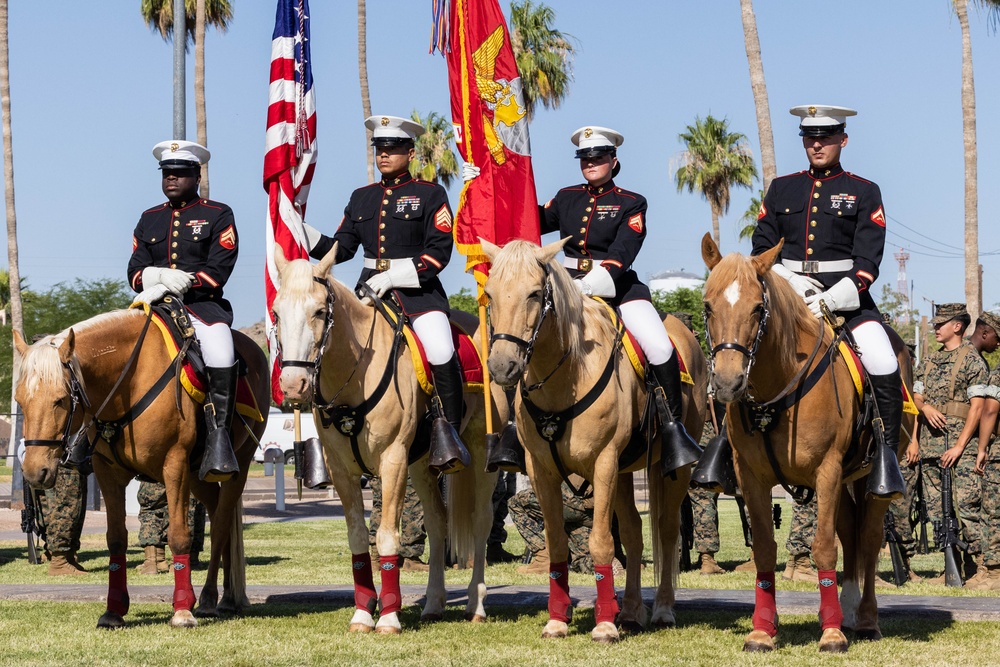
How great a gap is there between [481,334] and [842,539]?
3290mm

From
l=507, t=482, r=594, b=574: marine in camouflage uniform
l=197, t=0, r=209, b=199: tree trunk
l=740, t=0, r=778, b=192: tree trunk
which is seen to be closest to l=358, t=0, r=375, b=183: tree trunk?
l=197, t=0, r=209, b=199: tree trunk

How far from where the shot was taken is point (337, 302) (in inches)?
384

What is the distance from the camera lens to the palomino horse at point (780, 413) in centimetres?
846

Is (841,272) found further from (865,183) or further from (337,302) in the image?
(337,302)

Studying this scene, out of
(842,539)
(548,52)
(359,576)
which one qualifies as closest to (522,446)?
(359,576)

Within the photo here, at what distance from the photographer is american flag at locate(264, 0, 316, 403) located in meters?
12.4

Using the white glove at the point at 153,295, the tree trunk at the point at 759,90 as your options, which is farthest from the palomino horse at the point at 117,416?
the tree trunk at the point at 759,90

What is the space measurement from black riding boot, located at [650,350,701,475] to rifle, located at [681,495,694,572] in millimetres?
4644

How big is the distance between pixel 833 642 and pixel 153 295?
19.3ft

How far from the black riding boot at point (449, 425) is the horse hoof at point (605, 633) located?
5.40 ft

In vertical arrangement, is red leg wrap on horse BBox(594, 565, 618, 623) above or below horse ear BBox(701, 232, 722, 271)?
below

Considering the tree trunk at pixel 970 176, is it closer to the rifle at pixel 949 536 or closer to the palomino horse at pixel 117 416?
the rifle at pixel 949 536

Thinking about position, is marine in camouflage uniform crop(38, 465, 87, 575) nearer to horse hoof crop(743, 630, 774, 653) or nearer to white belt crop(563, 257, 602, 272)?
white belt crop(563, 257, 602, 272)

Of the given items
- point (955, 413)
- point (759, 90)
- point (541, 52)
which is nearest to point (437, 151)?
point (541, 52)
